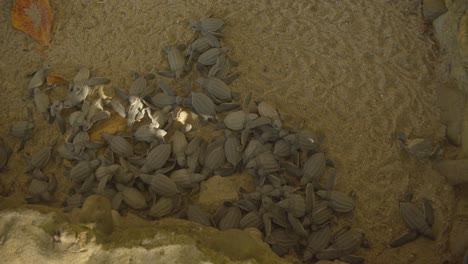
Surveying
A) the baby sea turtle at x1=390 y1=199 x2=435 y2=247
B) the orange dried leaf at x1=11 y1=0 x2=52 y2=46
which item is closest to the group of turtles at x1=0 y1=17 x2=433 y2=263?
the baby sea turtle at x1=390 y1=199 x2=435 y2=247

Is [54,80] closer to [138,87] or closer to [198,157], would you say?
[138,87]

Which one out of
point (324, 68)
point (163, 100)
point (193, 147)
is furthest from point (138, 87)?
point (324, 68)

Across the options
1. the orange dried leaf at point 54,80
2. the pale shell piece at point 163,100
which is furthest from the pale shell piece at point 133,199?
the orange dried leaf at point 54,80

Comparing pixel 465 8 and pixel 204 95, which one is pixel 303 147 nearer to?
pixel 204 95

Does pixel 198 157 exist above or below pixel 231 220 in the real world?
above

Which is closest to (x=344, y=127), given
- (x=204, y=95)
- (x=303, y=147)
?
(x=303, y=147)

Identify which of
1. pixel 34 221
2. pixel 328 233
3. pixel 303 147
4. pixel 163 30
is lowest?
pixel 328 233

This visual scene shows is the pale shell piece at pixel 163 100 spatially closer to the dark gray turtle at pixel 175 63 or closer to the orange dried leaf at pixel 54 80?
the dark gray turtle at pixel 175 63

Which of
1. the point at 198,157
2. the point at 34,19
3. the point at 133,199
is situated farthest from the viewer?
the point at 34,19
